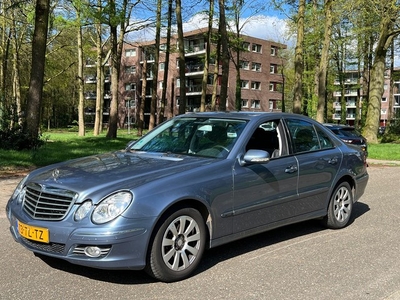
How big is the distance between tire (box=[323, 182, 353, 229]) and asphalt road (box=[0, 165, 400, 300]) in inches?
8.4

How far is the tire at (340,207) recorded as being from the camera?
6.04 meters

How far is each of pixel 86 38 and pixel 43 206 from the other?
34.2m

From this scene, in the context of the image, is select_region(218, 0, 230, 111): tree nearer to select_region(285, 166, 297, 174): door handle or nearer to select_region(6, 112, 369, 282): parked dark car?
select_region(6, 112, 369, 282): parked dark car

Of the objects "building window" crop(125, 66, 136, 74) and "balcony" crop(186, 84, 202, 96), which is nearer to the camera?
"balcony" crop(186, 84, 202, 96)

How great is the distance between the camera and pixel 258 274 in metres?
4.26

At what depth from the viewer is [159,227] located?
152 inches

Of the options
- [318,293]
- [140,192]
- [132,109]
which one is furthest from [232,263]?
[132,109]

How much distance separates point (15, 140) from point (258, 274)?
11538 millimetres

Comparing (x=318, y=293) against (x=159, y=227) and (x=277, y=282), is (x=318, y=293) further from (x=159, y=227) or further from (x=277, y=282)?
(x=159, y=227)

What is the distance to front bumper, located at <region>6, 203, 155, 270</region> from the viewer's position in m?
3.59

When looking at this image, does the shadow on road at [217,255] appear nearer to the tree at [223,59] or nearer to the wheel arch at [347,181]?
the wheel arch at [347,181]

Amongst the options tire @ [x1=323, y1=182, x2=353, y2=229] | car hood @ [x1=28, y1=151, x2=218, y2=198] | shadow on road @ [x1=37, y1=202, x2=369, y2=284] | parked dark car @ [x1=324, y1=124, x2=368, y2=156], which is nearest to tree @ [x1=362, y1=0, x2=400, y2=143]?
parked dark car @ [x1=324, y1=124, x2=368, y2=156]

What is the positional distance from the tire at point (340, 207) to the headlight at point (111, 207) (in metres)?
3.37

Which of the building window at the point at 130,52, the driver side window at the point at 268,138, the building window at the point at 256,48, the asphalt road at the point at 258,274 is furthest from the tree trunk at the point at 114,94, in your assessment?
the building window at the point at 130,52
